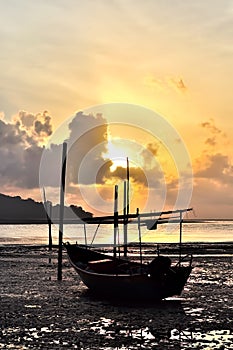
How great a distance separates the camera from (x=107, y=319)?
21047 millimetres

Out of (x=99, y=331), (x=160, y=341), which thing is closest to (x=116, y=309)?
(x=99, y=331)

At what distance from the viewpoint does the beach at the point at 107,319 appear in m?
17.0

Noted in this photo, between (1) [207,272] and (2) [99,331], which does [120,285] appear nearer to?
(2) [99,331]

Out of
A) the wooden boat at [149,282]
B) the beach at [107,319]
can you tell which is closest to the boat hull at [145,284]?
the wooden boat at [149,282]

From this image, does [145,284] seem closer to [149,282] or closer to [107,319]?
[149,282]

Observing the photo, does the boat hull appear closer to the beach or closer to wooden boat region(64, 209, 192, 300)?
wooden boat region(64, 209, 192, 300)

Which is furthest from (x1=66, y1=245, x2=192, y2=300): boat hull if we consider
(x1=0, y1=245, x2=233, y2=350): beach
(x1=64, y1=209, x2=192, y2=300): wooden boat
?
(x1=0, y1=245, x2=233, y2=350): beach

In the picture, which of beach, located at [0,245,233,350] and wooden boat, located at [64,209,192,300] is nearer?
beach, located at [0,245,233,350]

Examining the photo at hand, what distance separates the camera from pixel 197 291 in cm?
2967

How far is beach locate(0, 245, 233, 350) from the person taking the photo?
17.0 m

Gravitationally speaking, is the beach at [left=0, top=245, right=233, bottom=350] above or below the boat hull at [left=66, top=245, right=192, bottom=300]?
below

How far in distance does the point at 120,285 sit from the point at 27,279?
1163 cm

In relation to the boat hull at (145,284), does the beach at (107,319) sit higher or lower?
lower

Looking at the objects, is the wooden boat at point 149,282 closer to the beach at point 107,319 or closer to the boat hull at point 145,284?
the boat hull at point 145,284
